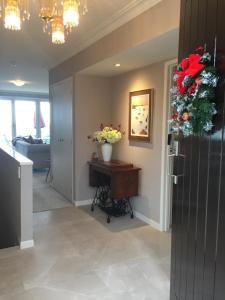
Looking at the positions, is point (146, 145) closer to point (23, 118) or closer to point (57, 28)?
point (57, 28)

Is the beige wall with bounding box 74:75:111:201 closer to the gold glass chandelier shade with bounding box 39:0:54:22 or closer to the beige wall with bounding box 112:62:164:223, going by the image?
the beige wall with bounding box 112:62:164:223

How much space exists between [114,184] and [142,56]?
1.69 meters

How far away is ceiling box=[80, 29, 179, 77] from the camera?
259cm

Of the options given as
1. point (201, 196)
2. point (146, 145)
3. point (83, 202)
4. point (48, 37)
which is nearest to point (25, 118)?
point (83, 202)

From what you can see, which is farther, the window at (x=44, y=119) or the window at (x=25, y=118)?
the window at (x=44, y=119)

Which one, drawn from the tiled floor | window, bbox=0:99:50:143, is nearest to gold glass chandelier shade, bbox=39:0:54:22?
the tiled floor

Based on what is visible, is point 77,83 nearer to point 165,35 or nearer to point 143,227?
point 165,35

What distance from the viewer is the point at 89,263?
2.66 m

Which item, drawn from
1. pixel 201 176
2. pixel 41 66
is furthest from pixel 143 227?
pixel 41 66

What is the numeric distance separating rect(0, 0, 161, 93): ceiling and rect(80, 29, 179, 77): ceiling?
1.05 ft

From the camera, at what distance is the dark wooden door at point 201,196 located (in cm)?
138

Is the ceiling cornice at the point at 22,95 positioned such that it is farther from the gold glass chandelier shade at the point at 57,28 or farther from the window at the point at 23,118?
the gold glass chandelier shade at the point at 57,28

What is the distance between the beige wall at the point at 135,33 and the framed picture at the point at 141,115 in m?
0.75


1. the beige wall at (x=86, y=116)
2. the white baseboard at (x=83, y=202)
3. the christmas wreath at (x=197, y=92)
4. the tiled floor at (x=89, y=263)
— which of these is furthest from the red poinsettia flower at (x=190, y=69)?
the white baseboard at (x=83, y=202)
